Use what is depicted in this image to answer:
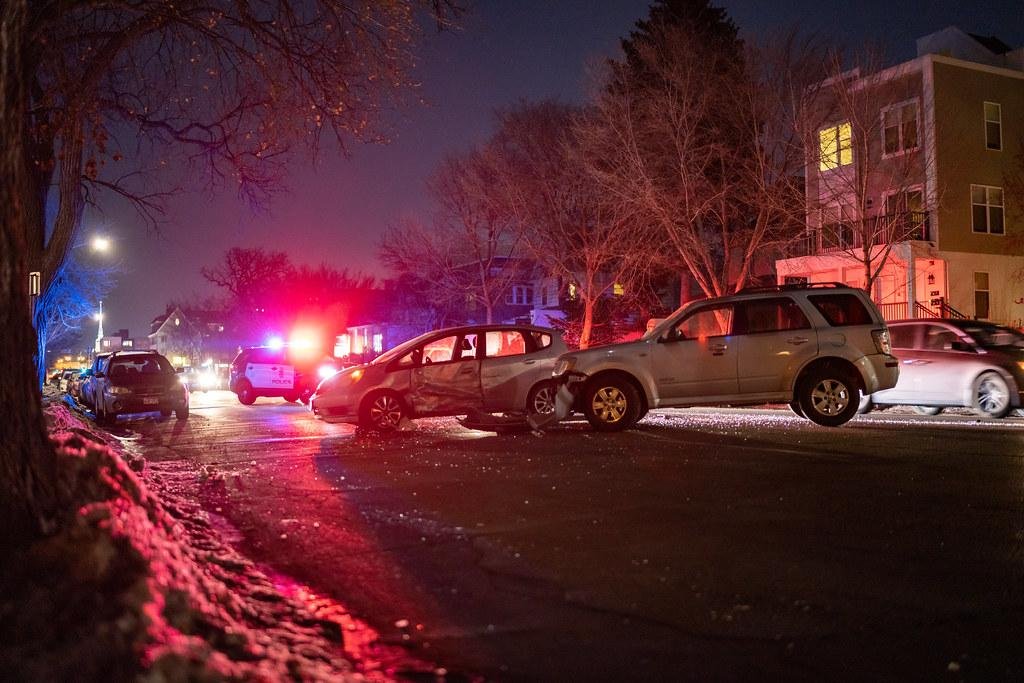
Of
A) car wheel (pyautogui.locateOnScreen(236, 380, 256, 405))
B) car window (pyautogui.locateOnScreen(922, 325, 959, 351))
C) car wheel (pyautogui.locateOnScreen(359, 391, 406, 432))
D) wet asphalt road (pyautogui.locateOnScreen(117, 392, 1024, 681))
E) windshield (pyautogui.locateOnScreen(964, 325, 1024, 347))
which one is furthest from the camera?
car wheel (pyautogui.locateOnScreen(236, 380, 256, 405))

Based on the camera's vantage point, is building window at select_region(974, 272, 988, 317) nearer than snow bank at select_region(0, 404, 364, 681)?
No

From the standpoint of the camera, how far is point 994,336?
14.1 m

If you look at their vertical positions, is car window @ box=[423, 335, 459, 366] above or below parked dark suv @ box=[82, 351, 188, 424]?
above

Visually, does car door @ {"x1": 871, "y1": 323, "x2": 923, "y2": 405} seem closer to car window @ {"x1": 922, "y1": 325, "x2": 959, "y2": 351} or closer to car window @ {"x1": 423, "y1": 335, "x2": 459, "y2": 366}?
car window @ {"x1": 922, "y1": 325, "x2": 959, "y2": 351}

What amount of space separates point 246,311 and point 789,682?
70.7 meters

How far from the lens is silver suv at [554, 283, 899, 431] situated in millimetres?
11414

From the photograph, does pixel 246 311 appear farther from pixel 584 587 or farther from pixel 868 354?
pixel 584 587

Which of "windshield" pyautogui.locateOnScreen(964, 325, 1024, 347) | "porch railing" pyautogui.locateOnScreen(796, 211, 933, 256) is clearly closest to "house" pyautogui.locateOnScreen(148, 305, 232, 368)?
"porch railing" pyautogui.locateOnScreen(796, 211, 933, 256)

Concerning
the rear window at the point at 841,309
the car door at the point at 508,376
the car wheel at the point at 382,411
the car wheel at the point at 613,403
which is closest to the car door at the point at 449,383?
the car door at the point at 508,376

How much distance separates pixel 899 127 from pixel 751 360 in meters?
15.5

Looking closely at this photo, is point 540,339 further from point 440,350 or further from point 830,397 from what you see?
point 830,397

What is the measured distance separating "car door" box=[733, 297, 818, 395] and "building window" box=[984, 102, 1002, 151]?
20.2 m

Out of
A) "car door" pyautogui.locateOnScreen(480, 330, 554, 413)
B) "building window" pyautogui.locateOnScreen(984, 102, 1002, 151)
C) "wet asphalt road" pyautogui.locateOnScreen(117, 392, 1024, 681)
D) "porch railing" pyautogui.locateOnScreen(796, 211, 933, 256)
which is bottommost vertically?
"wet asphalt road" pyautogui.locateOnScreen(117, 392, 1024, 681)

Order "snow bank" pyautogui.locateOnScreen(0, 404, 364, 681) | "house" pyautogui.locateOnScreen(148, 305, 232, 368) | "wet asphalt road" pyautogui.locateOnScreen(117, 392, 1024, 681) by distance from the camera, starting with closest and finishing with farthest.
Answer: "snow bank" pyautogui.locateOnScreen(0, 404, 364, 681) → "wet asphalt road" pyautogui.locateOnScreen(117, 392, 1024, 681) → "house" pyautogui.locateOnScreen(148, 305, 232, 368)
